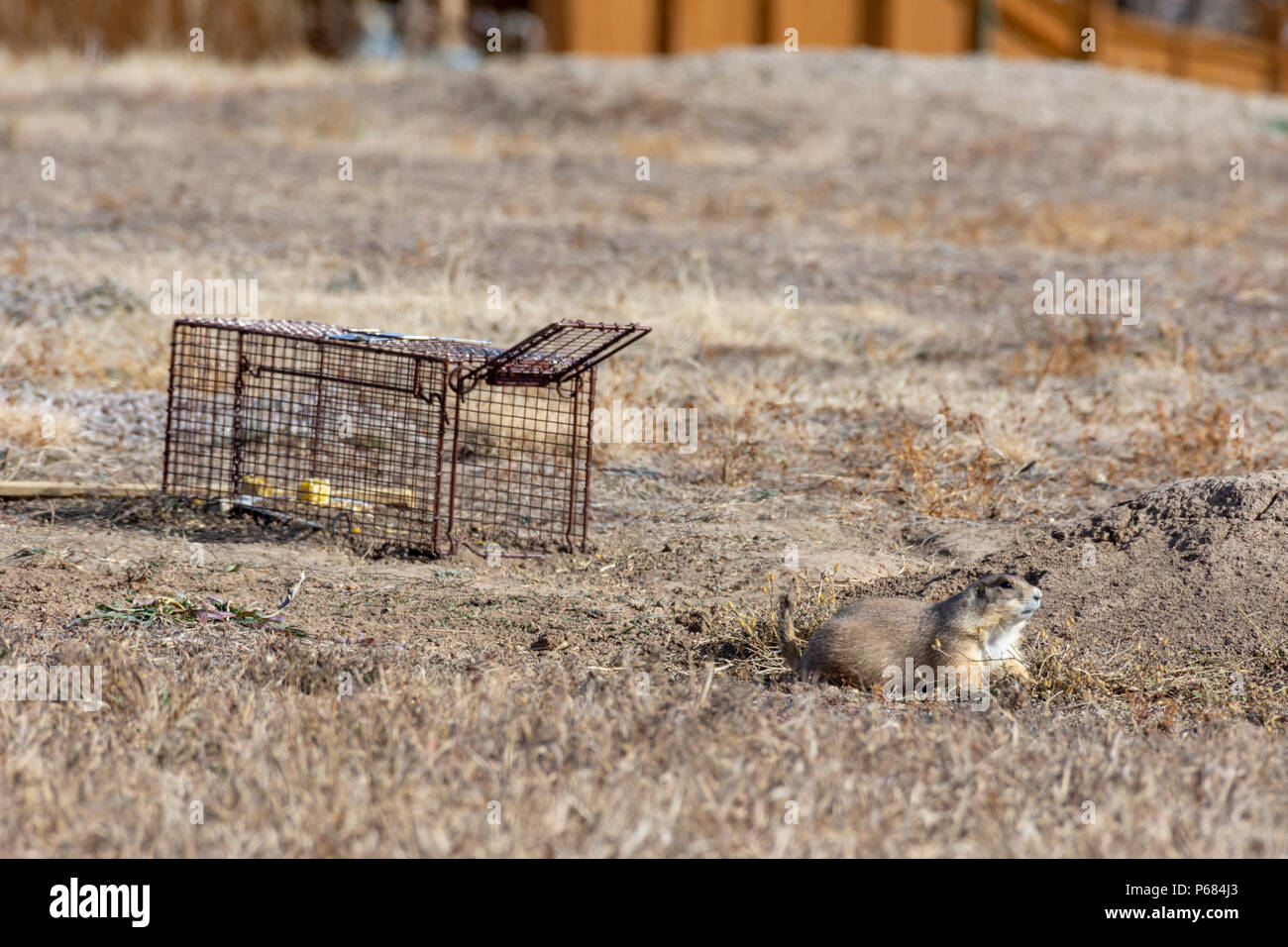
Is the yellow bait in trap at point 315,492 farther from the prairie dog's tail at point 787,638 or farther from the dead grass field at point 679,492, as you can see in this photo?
the prairie dog's tail at point 787,638

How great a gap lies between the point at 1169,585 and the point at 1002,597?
1.22 meters

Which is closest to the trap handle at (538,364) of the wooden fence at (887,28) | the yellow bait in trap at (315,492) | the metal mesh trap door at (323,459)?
the metal mesh trap door at (323,459)

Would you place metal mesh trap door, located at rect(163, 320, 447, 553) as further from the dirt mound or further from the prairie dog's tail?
the dirt mound

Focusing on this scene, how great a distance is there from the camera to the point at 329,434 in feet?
28.0

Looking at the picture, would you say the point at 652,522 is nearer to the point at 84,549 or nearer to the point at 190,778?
the point at 84,549

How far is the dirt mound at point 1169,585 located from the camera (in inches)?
223

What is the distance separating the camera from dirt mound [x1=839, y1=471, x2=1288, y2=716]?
5664mm

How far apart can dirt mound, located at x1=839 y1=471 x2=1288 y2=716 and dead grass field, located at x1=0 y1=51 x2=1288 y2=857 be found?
0.02 meters

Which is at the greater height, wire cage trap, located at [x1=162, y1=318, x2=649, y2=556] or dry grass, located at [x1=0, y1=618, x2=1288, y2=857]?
wire cage trap, located at [x1=162, y1=318, x2=649, y2=556]

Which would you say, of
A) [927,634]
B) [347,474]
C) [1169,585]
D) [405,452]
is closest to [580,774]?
[927,634]

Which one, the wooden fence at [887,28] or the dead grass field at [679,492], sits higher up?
the wooden fence at [887,28]

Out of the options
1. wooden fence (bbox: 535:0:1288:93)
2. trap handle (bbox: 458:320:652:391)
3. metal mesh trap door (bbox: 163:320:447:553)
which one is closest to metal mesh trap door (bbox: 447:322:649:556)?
trap handle (bbox: 458:320:652:391)

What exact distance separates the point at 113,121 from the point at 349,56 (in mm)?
6688
